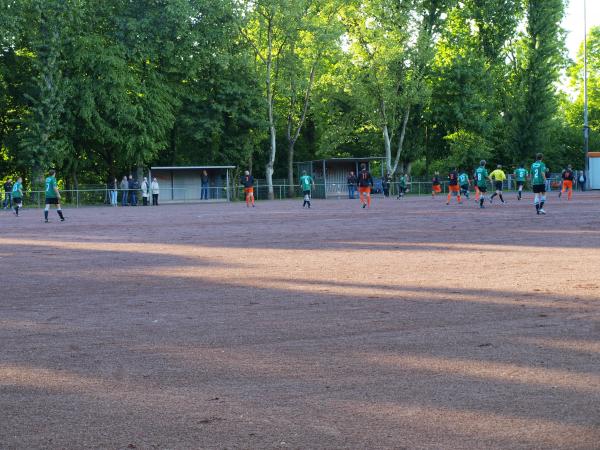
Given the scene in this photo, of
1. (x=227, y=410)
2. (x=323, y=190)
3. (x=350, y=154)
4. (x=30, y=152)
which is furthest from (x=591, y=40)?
(x=227, y=410)

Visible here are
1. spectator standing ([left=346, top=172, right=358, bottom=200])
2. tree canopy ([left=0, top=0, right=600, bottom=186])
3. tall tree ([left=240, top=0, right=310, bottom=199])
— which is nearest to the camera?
tree canopy ([left=0, top=0, right=600, bottom=186])

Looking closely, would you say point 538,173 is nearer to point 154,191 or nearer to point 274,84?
point 154,191

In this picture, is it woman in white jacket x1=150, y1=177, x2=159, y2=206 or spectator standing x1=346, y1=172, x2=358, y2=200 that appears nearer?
woman in white jacket x1=150, y1=177, x2=159, y2=206

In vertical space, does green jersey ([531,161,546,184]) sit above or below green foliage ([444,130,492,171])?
below

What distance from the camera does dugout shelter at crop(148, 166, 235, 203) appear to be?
62125mm

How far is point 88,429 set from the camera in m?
5.41

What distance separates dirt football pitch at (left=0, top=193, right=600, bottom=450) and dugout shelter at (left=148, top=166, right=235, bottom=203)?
46.0m

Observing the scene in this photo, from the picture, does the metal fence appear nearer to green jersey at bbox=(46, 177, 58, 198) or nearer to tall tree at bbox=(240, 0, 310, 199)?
tall tree at bbox=(240, 0, 310, 199)

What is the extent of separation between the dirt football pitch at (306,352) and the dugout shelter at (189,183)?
4601cm

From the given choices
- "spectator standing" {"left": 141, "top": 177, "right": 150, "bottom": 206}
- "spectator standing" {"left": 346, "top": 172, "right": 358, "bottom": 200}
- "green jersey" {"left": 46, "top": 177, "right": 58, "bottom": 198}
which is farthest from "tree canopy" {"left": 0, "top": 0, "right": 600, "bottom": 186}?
"green jersey" {"left": 46, "top": 177, "right": 58, "bottom": 198}

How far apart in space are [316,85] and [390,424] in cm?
6560

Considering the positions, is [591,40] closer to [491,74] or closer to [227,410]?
[491,74]

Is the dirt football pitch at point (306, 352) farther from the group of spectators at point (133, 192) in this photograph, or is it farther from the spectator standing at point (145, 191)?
the group of spectators at point (133, 192)

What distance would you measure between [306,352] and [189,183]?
185 feet
